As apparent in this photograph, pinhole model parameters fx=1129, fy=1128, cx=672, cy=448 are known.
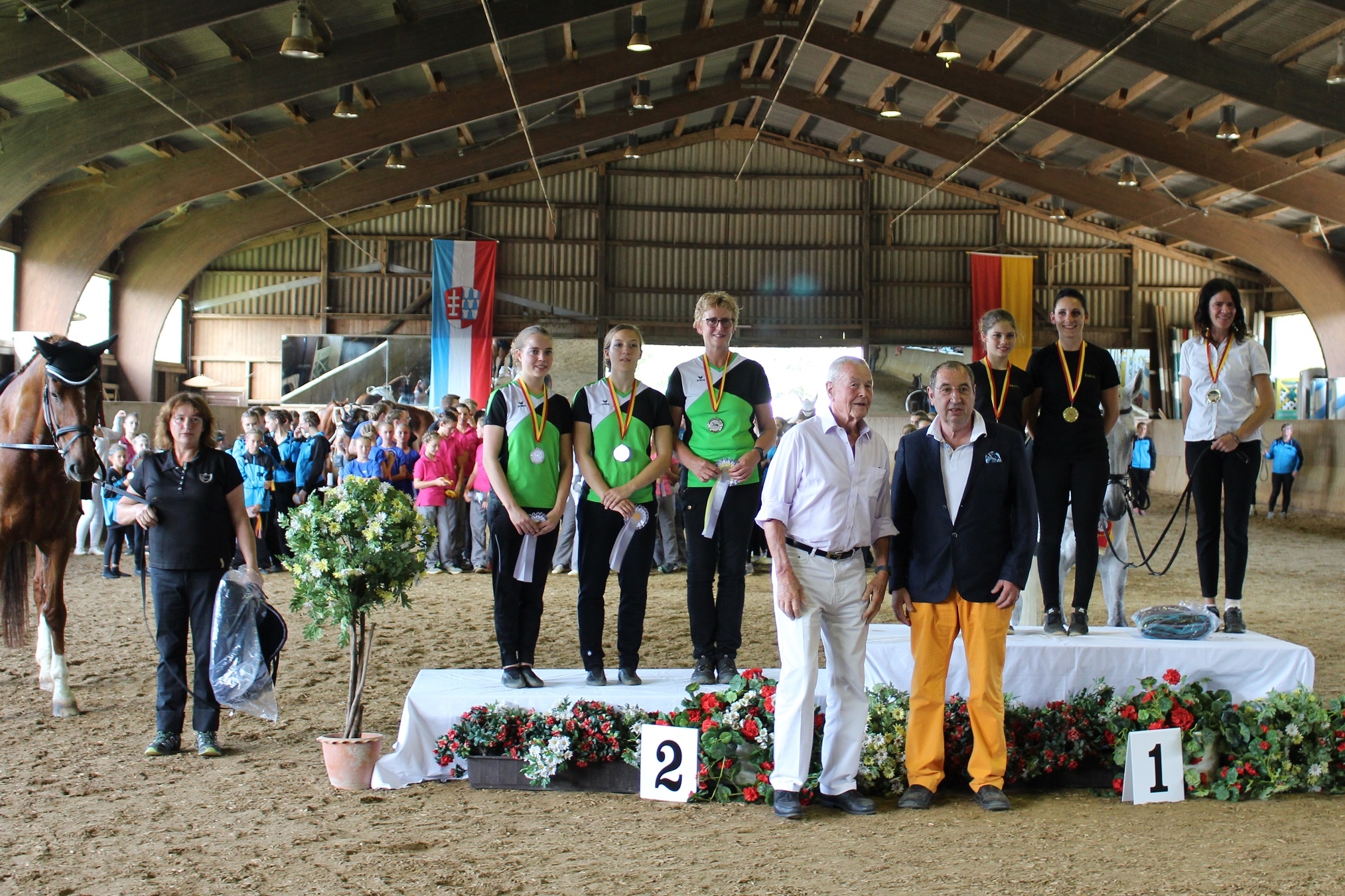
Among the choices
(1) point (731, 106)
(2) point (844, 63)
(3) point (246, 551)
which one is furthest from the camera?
(1) point (731, 106)

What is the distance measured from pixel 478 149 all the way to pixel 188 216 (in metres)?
5.33

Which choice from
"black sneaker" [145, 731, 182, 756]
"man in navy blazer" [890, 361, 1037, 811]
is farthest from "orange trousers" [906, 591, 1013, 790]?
"black sneaker" [145, 731, 182, 756]

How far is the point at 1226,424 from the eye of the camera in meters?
4.98

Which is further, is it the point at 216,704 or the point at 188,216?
the point at 188,216

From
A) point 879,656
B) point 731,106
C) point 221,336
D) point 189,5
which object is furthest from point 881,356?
point 879,656

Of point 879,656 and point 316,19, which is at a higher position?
point 316,19

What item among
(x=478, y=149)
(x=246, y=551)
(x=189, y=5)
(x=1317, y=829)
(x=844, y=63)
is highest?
(x=844, y=63)

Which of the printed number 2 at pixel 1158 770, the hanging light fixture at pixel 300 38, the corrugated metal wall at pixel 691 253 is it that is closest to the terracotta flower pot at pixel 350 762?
the printed number 2 at pixel 1158 770

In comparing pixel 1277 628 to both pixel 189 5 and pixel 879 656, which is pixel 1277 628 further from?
pixel 189 5

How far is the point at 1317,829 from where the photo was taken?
3748 mm

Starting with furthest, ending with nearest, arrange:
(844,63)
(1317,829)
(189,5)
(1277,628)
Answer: (844,63) < (189,5) < (1277,628) < (1317,829)

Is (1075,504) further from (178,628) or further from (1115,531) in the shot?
(178,628)

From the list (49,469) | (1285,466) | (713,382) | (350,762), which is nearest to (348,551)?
(350,762)

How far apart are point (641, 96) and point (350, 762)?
14.8 metres
